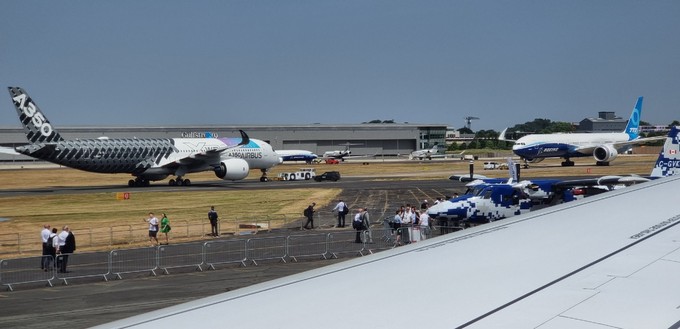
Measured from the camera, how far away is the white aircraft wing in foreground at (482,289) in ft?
16.3

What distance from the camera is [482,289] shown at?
5965 mm

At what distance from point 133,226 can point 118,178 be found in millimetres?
43122

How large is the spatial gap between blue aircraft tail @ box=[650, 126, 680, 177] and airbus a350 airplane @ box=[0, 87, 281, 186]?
3596 cm

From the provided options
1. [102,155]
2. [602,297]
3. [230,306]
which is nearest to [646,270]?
[602,297]

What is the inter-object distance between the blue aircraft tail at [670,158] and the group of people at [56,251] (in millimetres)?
20068

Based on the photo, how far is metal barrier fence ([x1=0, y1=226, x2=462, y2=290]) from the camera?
22375 millimetres

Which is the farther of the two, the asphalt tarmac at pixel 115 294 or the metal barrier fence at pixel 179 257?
the metal barrier fence at pixel 179 257

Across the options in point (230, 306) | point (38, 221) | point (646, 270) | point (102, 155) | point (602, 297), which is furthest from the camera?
point (102, 155)

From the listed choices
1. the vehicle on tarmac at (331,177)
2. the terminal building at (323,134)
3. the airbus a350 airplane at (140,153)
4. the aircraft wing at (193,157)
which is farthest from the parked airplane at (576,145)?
the terminal building at (323,134)

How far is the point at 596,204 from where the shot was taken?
11875 millimetres

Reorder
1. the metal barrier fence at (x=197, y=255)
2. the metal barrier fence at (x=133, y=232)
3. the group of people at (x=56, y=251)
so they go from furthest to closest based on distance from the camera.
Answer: the metal barrier fence at (x=133, y=232) < the group of people at (x=56, y=251) < the metal barrier fence at (x=197, y=255)

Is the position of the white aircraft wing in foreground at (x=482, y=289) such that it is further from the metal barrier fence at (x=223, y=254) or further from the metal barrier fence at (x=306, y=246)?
the metal barrier fence at (x=306, y=246)

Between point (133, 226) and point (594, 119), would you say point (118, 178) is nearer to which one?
point (133, 226)

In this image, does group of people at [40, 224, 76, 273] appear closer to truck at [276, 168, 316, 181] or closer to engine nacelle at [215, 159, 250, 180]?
engine nacelle at [215, 159, 250, 180]
